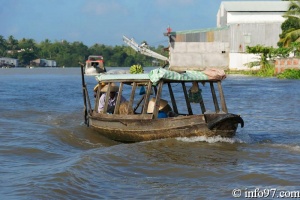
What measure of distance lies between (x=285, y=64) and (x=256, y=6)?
13611mm

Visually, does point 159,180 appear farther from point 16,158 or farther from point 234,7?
point 234,7

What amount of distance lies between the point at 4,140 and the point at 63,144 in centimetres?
106

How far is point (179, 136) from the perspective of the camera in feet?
31.5

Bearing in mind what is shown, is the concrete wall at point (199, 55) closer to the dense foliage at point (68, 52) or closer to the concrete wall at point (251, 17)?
the concrete wall at point (251, 17)

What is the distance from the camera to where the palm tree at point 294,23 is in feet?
116

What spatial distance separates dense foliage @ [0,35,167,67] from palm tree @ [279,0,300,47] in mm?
57676

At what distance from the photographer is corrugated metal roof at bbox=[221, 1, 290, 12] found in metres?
45.6

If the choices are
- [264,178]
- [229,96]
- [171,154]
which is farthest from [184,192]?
[229,96]

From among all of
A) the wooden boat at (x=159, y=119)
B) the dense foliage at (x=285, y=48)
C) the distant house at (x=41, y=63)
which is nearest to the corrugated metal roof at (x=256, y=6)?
the dense foliage at (x=285, y=48)

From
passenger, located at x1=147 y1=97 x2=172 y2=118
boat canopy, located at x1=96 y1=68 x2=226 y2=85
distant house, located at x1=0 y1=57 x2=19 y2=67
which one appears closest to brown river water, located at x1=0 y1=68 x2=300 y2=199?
passenger, located at x1=147 y1=97 x2=172 y2=118

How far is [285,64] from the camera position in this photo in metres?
34.0

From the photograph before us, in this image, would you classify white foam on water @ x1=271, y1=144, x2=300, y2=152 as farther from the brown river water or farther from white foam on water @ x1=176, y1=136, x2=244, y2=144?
white foam on water @ x1=176, y1=136, x2=244, y2=144

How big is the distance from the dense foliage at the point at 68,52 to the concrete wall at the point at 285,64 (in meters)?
60.8

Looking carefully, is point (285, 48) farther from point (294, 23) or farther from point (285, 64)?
point (294, 23)
